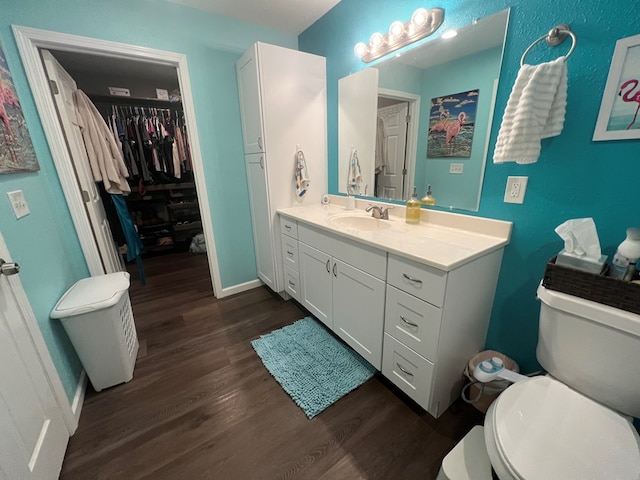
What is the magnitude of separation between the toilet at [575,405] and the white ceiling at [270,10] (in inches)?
90.9

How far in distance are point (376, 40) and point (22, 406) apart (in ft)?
8.17

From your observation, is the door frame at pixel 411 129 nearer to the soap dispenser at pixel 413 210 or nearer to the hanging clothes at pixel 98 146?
the soap dispenser at pixel 413 210

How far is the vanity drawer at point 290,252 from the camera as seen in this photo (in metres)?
2.06

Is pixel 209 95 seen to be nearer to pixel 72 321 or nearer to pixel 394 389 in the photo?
pixel 72 321

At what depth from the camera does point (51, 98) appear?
5.31 ft

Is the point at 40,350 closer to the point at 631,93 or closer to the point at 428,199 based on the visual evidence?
the point at 428,199

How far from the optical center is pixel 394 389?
4.89 feet

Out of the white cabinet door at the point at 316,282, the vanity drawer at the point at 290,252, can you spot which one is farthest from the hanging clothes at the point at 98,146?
the white cabinet door at the point at 316,282

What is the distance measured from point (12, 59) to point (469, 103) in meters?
2.52

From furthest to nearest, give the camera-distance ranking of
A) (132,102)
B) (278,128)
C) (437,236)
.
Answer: (132,102), (278,128), (437,236)

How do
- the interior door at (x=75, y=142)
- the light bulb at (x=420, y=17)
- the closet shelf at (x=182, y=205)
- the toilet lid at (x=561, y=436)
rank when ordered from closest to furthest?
the toilet lid at (x=561, y=436) < the light bulb at (x=420, y=17) < the interior door at (x=75, y=142) < the closet shelf at (x=182, y=205)

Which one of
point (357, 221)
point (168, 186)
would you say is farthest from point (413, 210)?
point (168, 186)

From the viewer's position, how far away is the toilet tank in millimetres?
815

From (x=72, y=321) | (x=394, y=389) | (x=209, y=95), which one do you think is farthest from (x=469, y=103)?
(x=72, y=321)
